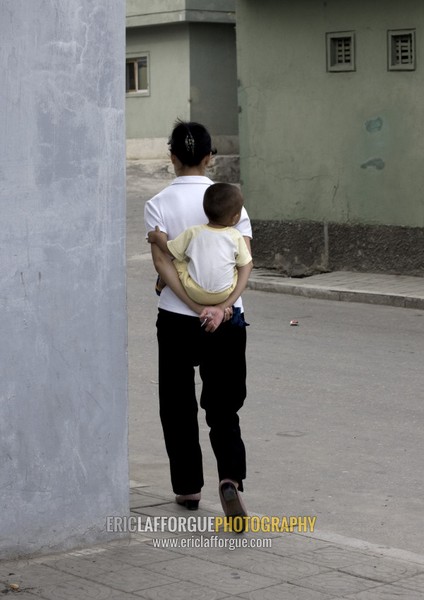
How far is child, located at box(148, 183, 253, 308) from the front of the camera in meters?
6.05

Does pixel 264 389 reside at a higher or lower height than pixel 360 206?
lower

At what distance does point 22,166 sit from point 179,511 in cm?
187

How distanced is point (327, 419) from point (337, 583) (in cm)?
353

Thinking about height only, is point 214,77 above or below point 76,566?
above

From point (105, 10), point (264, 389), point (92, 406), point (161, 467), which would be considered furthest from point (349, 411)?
point (105, 10)

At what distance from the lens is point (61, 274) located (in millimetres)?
5582

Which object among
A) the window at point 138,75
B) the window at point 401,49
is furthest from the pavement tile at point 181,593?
the window at point 138,75

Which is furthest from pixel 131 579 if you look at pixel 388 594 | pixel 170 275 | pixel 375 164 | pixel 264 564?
pixel 375 164

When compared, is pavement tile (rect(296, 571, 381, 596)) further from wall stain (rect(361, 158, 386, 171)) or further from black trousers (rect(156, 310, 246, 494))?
wall stain (rect(361, 158, 386, 171))

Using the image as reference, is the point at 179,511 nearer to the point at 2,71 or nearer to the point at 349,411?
the point at 2,71

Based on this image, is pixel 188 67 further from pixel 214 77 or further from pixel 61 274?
pixel 61 274

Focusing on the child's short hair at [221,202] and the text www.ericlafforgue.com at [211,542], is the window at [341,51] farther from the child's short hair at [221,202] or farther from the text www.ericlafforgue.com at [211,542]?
the text www.ericlafforgue.com at [211,542]

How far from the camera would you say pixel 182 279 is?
6.11 metres

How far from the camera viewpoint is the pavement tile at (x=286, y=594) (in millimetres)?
4977
